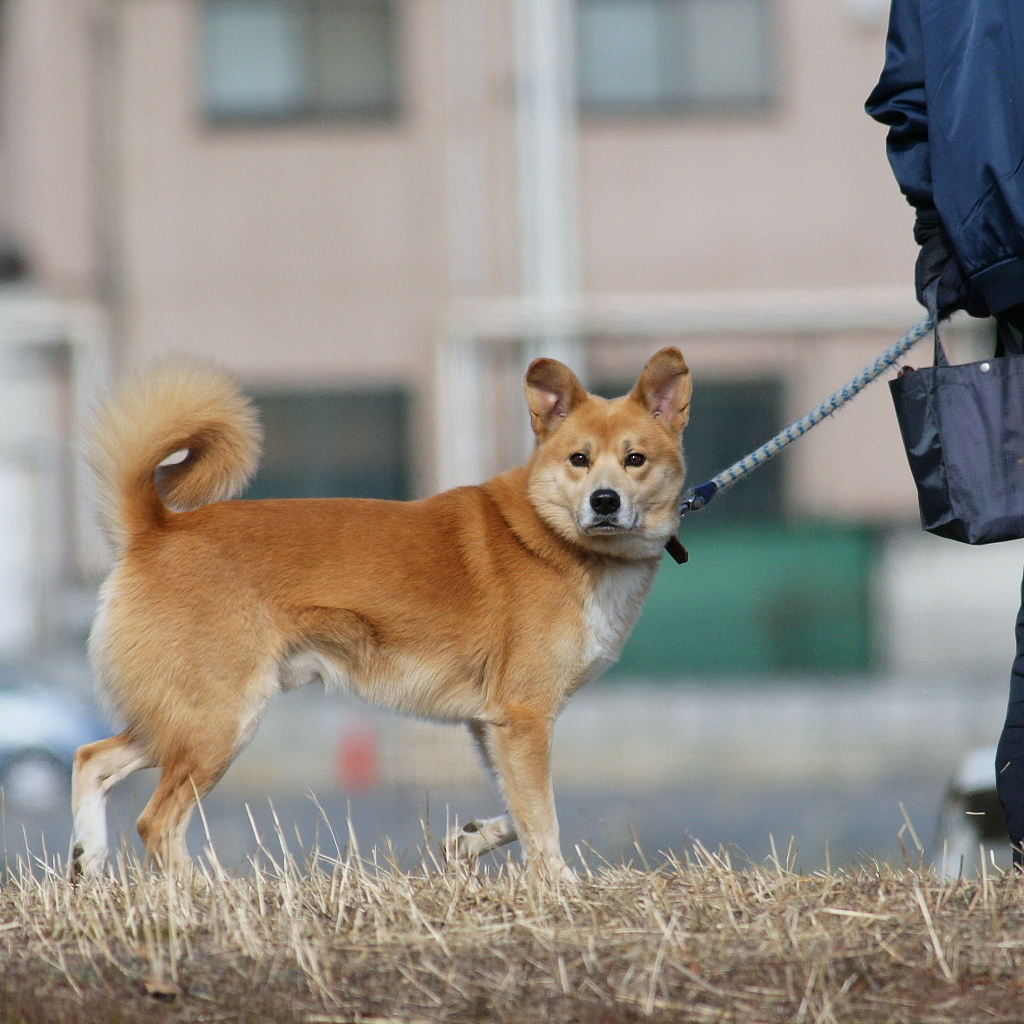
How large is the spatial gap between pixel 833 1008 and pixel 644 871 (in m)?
1.26

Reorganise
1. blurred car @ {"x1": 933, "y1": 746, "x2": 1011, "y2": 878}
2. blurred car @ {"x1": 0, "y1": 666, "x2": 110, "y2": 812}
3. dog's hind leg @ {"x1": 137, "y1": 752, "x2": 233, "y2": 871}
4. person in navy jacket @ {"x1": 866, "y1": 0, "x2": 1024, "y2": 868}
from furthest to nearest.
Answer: blurred car @ {"x1": 0, "y1": 666, "x2": 110, "y2": 812}
blurred car @ {"x1": 933, "y1": 746, "x2": 1011, "y2": 878}
dog's hind leg @ {"x1": 137, "y1": 752, "x2": 233, "y2": 871}
person in navy jacket @ {"x1": 866, "y1": 0, "x2": 1024, "y2": 868}

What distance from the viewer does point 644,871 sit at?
14.0 ft

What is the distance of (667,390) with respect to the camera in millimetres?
5023

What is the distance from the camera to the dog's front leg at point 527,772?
4.49 m

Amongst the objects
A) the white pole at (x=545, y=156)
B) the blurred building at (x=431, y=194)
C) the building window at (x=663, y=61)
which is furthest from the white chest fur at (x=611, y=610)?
the building window at (x=663, y=61)

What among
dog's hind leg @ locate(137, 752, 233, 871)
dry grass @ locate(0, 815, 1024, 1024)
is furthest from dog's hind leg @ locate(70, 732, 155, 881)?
dry grass @ locate(0, 815, 1024, 1024)

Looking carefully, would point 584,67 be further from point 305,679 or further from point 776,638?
point 305,679

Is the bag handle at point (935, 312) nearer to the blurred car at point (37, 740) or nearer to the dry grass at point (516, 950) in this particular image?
the dry grass at point (516, 950)

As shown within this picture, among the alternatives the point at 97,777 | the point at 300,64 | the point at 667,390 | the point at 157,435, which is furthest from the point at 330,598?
the point at 300,64

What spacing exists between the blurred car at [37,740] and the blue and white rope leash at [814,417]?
239cm

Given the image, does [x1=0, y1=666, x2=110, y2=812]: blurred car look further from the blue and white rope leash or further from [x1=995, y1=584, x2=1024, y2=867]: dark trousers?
[x1=995, y1=584, x2=1024, y2=867]: dark trousers

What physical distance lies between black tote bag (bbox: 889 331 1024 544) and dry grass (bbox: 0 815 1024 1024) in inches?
35.1

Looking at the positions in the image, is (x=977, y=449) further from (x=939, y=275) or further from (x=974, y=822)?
(x=974, y=822)

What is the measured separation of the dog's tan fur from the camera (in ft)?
14.5
